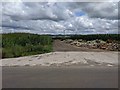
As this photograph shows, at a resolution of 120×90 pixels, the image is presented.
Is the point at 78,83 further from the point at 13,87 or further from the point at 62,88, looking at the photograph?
the point at 13,87

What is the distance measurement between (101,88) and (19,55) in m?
13.5

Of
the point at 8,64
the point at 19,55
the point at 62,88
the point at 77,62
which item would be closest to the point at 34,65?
the point at 8,64

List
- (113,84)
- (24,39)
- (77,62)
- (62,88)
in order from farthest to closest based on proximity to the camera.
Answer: (24,39) → (77,62) → (113,84) → (62,88)

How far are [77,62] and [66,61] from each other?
0.79 metres

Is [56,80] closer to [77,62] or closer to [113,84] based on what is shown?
[113,84]

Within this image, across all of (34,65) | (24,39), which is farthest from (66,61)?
(24,39)

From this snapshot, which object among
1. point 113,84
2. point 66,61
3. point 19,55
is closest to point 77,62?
point 66,61

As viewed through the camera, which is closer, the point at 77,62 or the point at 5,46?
the point at 77,62

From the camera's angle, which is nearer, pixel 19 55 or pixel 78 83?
pixel 78 83

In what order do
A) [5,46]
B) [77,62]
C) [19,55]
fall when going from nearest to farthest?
1. [77,62]
2. [19,55]
3. [5,46]

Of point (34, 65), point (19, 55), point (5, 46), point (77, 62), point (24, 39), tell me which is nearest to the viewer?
point (34, 65)

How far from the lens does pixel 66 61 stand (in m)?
18.5

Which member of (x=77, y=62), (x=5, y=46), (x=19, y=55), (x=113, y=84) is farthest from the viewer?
(x=5, y=46)

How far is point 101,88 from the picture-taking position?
983 cm
